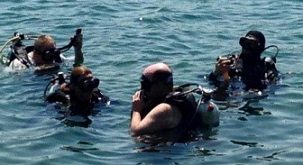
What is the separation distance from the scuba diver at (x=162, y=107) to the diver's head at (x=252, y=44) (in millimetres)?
2669

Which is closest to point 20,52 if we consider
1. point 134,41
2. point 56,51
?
point 56,51

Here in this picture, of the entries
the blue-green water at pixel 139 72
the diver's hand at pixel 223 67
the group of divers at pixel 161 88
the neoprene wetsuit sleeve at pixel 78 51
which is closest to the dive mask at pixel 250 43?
the group of divers at pixel 161 88

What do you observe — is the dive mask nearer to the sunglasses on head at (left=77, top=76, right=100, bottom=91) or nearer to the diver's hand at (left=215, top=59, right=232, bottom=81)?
the diver's hand at (left=215, top=59, right=232, bottom=81)

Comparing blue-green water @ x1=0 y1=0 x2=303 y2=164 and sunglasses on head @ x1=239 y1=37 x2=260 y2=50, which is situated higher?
sunglasses on head @ x1=239 y1=37 x2=260 y2=50

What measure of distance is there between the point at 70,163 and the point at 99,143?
78 cm

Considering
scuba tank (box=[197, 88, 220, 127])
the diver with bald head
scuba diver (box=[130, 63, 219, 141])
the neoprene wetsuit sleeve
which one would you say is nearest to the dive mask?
scuba tank (box=[197, 88, 220, 127])

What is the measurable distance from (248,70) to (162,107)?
3.23 m

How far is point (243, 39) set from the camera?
1230 centimetres

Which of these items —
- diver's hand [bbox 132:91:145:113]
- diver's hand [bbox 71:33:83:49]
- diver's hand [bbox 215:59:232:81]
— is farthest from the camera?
diver's hand [bbox 71:33:83:49]

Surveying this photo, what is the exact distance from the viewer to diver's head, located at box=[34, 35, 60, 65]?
13.8 metres

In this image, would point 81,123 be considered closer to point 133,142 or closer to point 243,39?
point 133,142

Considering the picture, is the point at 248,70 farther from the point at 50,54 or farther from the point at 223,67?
the point at 50,54

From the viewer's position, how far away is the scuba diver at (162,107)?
9.62 metres

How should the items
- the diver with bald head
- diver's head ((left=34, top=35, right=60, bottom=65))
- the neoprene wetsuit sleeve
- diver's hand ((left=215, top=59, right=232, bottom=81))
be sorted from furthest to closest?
1. diver's head ((left=34, top=35, right=60, bottom=65))
2. the neoprene wetsuit sleeve
3. diver's hand ((left=215, top=59, right=232, bottom=81))
4. the diver with bald head
